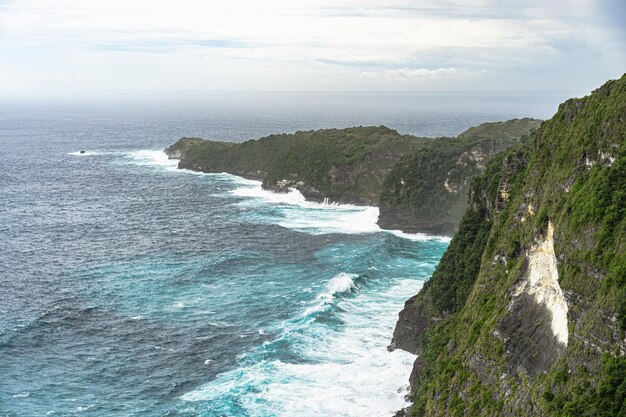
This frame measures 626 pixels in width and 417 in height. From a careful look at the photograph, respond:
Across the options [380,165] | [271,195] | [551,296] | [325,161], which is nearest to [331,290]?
[551,296]

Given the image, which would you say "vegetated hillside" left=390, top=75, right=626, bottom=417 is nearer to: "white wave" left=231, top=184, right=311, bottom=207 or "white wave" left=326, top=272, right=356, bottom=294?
"white wave" left=326, top=272, right=356, bottom=294

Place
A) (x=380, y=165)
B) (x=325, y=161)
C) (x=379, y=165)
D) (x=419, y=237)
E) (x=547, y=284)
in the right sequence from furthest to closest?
(x=325, y=161) → (x=379, y=165) → (x=380, y=165) → (x=419, y=237) → (x=547, y=284)

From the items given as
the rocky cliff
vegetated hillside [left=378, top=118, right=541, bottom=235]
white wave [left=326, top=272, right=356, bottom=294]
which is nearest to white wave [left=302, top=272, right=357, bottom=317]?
white wave [left=326, top=272, right=356, bottom=294]

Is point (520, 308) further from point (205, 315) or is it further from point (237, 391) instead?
point (205, 315)

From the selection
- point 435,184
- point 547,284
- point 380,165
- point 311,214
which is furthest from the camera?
point 380,165

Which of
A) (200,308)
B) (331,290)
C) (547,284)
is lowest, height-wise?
(200,308)

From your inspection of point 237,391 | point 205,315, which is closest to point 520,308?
point 237,391

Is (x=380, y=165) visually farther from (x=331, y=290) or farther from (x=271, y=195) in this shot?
(x=331, y=290)

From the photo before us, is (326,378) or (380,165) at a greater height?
(380,165)
